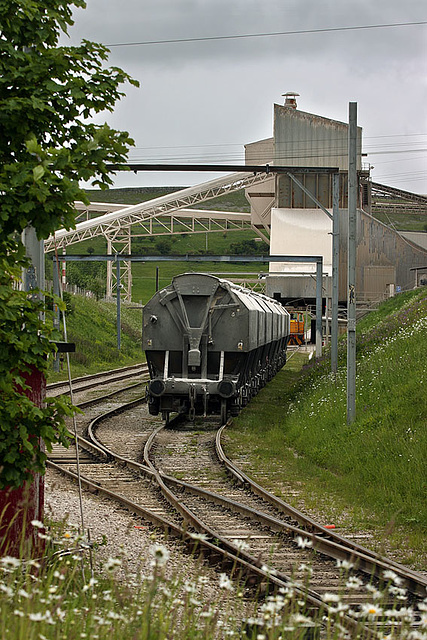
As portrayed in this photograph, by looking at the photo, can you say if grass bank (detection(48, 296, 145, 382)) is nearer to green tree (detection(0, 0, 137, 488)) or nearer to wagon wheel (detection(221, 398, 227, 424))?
wagon wheel (detection(221, 398, 227, 424))

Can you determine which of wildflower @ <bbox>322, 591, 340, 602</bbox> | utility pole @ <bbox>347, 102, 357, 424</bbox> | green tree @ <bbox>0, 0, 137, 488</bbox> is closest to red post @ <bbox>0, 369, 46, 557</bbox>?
green tree @ <bbox>0, 0, 137, 488</bbox>

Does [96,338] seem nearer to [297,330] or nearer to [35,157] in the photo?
[297,330]

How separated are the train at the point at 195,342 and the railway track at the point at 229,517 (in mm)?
977

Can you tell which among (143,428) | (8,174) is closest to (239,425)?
(143,428)

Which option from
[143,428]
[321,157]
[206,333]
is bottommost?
[143,428]

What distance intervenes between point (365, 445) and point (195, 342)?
23.1 feet

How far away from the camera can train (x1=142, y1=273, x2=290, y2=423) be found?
68.5 feet

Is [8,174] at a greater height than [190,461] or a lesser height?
greater

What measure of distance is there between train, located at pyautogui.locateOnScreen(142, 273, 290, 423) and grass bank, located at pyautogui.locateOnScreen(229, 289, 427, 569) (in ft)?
4.53

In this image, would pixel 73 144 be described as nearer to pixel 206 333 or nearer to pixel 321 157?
pixel 206 333

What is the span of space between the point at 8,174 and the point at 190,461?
10979 mm

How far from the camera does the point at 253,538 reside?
34.2 feet

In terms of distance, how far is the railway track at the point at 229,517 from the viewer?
767 cm

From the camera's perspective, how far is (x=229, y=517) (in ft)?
38.4
